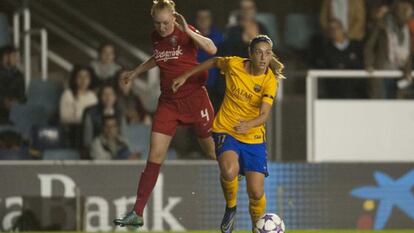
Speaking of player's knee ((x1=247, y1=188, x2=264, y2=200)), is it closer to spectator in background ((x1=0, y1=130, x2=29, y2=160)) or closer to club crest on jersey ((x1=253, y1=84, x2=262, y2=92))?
club crest on jersey ((x1=253, y1=84, x2=262, y2=92))

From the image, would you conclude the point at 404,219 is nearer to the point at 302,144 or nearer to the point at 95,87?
the point at 302,144

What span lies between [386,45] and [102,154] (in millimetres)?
3758

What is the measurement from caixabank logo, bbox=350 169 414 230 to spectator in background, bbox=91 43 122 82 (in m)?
3.19

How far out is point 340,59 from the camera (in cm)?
1773

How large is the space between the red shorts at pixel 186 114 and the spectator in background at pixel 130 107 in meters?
3.63

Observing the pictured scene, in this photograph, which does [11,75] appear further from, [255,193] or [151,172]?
[255,193]

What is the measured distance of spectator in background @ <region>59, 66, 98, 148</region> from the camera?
56.1 ft

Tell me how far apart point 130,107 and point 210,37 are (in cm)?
153

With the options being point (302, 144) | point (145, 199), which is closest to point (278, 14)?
point (302, 144)

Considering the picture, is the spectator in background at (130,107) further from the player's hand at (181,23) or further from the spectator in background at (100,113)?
the player's hand at (181,23)

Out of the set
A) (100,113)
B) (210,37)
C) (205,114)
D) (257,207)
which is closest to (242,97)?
(205,114)

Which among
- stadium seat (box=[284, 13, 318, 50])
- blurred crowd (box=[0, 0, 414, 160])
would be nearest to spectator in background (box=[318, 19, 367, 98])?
blurred crowd (box=[0, 0, 414, 160])

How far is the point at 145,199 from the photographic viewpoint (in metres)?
13.3

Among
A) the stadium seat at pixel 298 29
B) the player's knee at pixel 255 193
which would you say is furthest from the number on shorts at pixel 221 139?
the stadium seat at pixel 298 29
